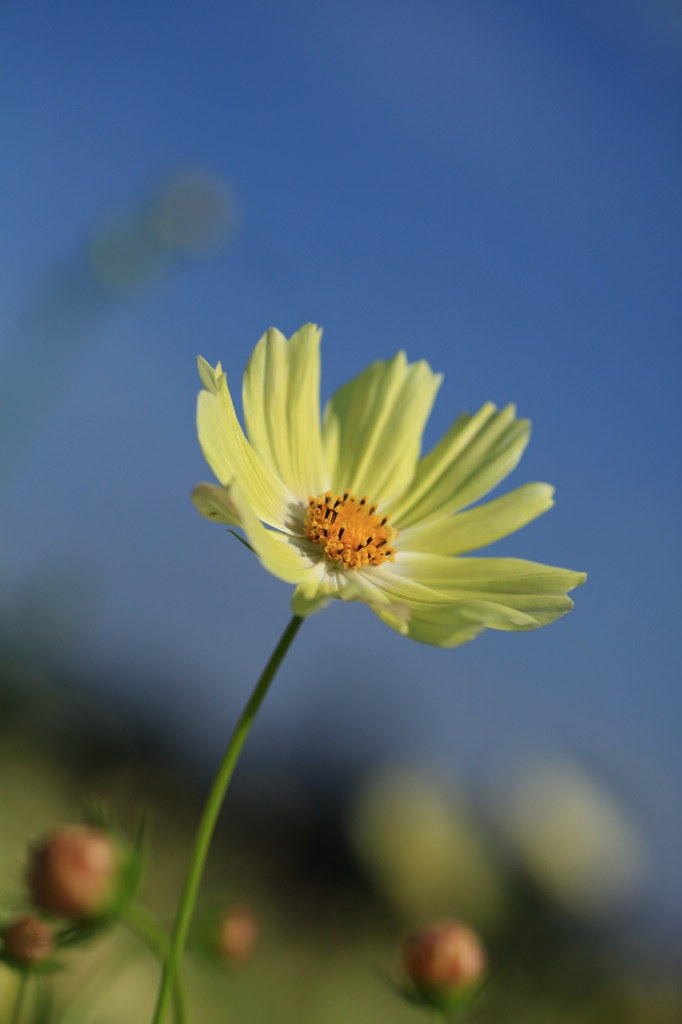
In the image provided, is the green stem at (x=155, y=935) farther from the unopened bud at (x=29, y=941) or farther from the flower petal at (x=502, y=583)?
the flower petal at (x=502, y=583)

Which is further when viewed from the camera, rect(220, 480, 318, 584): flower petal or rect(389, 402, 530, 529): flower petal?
rect(389, 402, 530, 529): flower petal

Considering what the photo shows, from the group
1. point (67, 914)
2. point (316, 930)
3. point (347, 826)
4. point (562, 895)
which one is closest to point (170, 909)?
point (316, 930)

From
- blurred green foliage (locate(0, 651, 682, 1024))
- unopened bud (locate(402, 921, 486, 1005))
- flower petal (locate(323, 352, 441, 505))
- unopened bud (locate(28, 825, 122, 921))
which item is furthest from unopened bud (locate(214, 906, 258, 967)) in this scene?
blurred green foliage (locate(0, 651, 682, 1024))

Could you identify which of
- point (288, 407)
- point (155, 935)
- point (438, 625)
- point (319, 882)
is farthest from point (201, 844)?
point (319, 882)

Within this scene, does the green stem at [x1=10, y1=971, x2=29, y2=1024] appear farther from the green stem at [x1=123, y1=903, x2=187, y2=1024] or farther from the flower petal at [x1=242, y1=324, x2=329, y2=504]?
the flower petal at [x1=242, y1=324, x2=329, y2=504]

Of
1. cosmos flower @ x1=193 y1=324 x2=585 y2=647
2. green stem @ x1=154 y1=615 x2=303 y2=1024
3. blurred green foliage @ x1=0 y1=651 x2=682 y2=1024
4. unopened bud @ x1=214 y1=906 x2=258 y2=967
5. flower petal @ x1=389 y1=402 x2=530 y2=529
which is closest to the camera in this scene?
green stem @ x1=154 y1=615 x2=303 y2=1024
